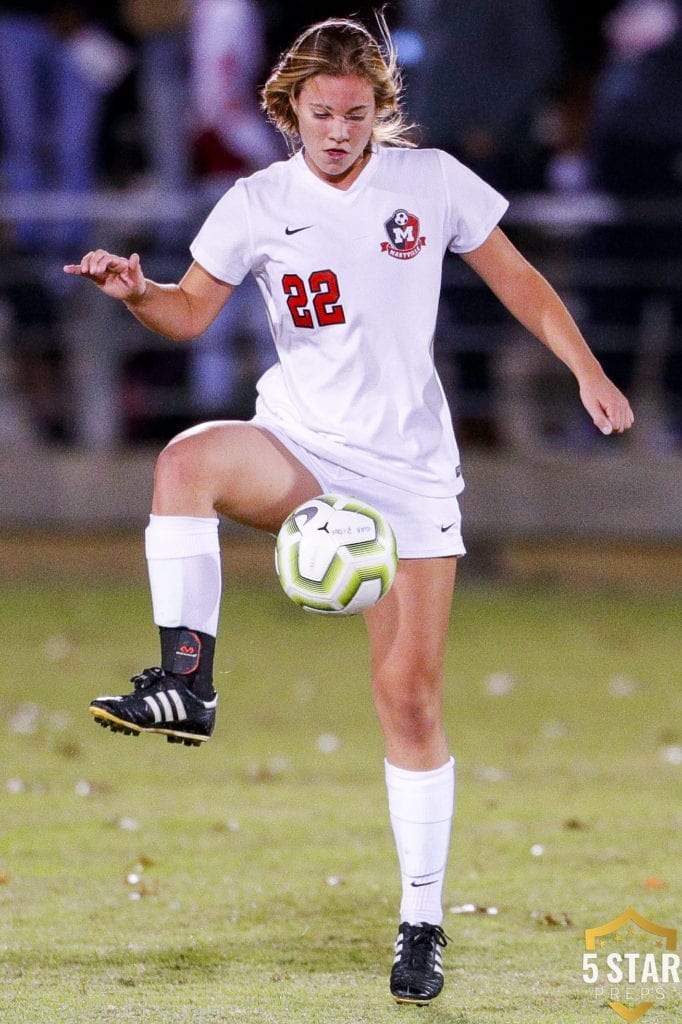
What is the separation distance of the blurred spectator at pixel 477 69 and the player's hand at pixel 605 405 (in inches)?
224

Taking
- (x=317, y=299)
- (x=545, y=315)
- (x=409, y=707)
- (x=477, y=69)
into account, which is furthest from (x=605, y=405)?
(x=477, y=69)

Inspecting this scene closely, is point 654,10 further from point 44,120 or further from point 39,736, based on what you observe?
point 39,736

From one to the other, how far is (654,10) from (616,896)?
694 cm

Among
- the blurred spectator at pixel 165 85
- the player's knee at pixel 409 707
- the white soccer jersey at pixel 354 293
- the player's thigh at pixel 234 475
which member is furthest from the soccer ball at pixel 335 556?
the blurred spectator at pixel 165 85

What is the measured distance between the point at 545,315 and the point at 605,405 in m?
0.31

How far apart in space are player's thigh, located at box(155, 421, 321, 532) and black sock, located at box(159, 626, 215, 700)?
31cm

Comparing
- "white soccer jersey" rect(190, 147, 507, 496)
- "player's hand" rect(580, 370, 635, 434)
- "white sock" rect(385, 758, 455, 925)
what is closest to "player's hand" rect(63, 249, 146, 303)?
"white soccer jersey" rect(190, 147, 507, 496)

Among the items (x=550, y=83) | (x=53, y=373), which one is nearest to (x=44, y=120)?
(x=53, y=373)

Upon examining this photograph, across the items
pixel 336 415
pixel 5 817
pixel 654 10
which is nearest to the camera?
pixel 336 415

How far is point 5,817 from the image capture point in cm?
Result: 632

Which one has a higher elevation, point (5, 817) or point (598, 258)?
point (598, 258)

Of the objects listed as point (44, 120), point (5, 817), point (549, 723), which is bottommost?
point (549, 723)

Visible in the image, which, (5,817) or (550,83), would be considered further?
(550,83)

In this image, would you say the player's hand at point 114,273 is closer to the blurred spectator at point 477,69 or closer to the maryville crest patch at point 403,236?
the maryville crest patch at point 403,236
